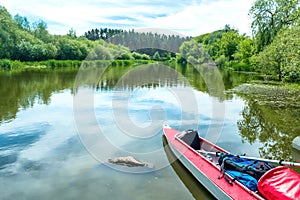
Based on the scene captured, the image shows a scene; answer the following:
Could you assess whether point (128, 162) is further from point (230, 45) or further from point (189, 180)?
point (230, 45)

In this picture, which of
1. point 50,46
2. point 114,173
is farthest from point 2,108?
point 50,46

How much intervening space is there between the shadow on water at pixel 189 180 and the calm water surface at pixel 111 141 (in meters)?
0.02

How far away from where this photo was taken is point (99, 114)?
40.4 feet

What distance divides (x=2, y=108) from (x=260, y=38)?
30527 millimetres

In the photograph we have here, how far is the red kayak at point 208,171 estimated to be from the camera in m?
4.84

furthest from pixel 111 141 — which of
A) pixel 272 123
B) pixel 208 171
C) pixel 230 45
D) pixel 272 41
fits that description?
pixel 230 45

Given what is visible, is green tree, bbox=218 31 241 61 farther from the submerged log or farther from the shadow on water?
the submerged log

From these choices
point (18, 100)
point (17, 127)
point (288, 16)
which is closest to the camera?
point (17, 127)

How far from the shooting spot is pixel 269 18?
32094 mm

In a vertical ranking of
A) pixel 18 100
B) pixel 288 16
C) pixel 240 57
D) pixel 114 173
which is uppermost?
pixel 288 16

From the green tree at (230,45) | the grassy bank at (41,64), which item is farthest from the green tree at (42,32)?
the green tree at (230,45)

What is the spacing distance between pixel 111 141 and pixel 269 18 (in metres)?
30.6

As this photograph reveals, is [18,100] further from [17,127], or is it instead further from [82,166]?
[82,166]

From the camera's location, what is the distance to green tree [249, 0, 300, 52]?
99.1 feet
